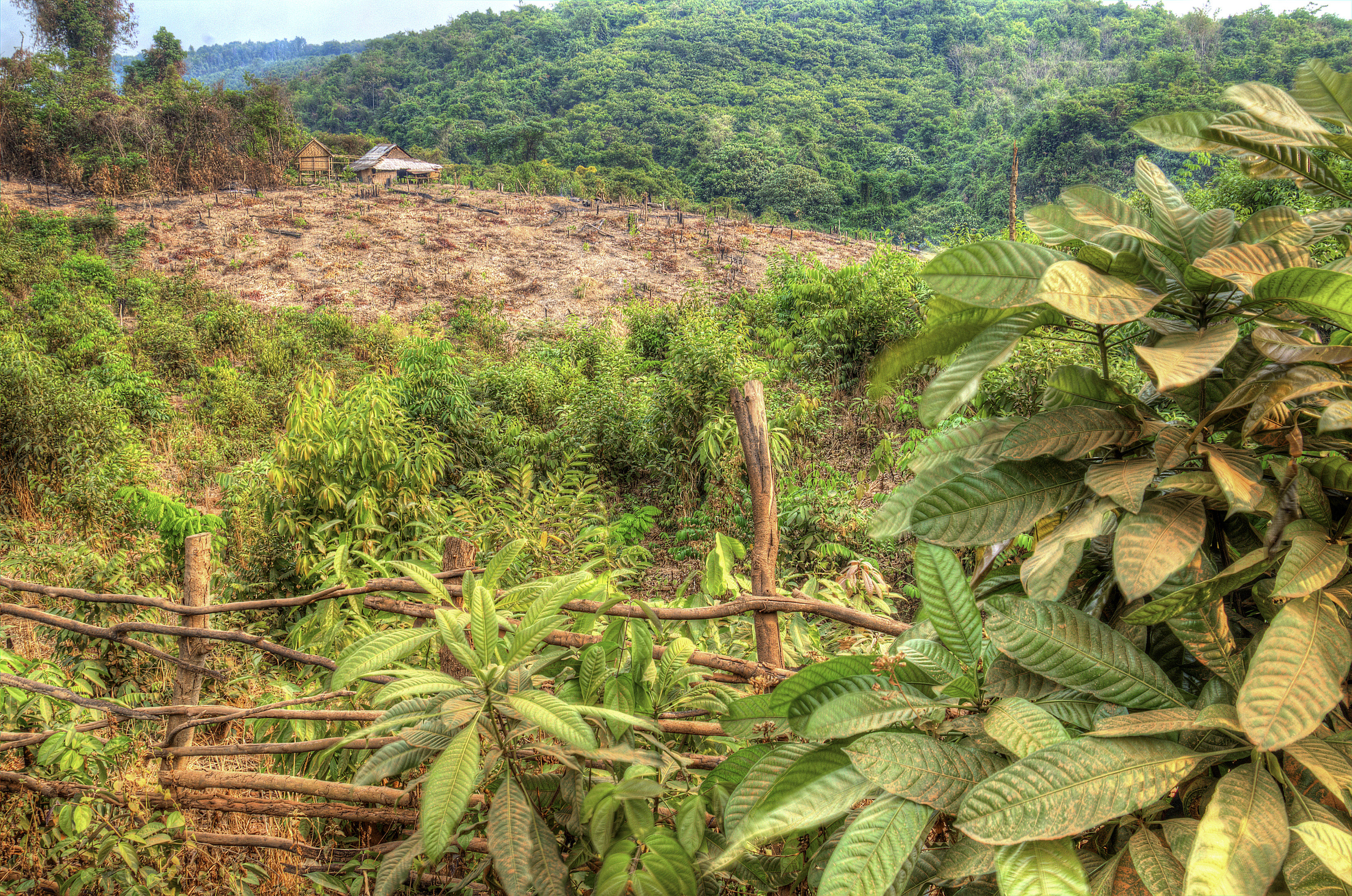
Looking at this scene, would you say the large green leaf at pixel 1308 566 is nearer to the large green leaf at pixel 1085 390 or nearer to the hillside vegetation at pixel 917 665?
the hillside vegetation at pixel 917 665

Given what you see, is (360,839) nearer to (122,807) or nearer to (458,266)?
(122,807)

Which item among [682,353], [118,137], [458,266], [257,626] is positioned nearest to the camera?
[257,626]

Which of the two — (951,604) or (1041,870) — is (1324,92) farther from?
(1041,870)

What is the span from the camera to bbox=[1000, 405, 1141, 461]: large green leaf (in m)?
0.46

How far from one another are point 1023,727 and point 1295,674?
13cm

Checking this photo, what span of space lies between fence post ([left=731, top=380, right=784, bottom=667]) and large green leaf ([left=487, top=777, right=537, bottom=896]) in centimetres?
40

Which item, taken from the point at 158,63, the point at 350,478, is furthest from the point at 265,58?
the point at 350,478

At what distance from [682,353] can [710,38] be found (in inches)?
1210

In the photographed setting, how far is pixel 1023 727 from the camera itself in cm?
40

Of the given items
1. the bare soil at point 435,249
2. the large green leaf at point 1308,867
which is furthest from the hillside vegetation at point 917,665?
the bare soil at point 435,249

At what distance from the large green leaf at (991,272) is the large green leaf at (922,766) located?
0.88ft

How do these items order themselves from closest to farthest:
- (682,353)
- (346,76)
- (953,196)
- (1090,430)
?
(1090,430) < (682,353) < (953,196) < (346,76)

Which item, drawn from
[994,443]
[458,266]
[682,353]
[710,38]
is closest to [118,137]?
[458,266]

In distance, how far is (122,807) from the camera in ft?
3.40
